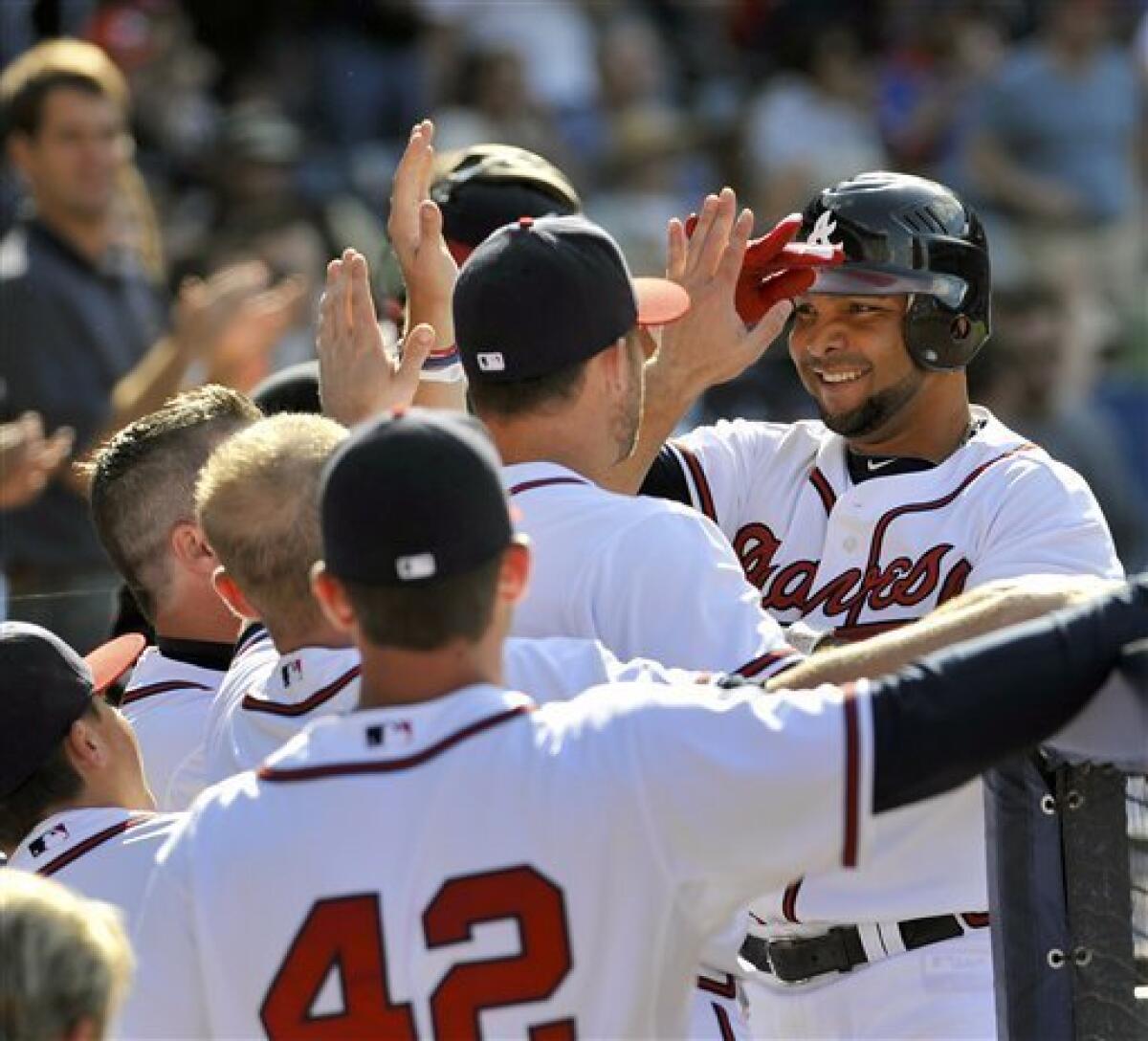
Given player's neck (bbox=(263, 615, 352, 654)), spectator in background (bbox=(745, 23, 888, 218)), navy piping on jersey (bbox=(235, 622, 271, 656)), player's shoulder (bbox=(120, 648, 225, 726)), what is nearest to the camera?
player's neck (bbox=(263, 615, 352, 654))

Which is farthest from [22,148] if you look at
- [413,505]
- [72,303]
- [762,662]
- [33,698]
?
[413,505]

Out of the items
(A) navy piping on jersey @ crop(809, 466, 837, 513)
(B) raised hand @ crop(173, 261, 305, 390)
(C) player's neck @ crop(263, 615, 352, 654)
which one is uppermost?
(C) player's neck @ crop(263, 615, 352, 654)

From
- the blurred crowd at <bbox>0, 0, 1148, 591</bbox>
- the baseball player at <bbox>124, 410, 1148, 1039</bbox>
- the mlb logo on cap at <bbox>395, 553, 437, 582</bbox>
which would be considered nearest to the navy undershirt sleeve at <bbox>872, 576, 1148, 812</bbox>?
the baseball player at <bbox>124, 410, 1148, 1039</bbox>

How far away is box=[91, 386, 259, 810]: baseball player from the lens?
404cm

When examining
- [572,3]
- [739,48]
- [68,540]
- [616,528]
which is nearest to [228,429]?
[616,528]

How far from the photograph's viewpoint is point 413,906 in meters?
2.69

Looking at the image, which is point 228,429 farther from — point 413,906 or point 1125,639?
point 1125,639

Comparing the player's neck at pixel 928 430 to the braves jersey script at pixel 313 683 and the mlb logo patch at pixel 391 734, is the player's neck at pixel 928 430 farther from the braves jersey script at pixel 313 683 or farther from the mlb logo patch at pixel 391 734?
the mlb logo patch at pixel 391 734

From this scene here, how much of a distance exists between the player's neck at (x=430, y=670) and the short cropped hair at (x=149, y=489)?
1.45 metres

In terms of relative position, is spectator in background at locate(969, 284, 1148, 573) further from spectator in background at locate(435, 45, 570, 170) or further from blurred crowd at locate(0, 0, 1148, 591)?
spectator in background at locate(435, 45, 570, 170)

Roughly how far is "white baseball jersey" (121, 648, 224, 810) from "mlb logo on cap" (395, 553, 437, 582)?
1178mm

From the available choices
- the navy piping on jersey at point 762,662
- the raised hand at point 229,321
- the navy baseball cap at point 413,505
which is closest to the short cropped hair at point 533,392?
the navy piping on jersey at point 762,662

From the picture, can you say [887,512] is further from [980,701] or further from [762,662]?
[980,701]

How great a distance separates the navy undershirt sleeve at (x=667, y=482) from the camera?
14.0ft
